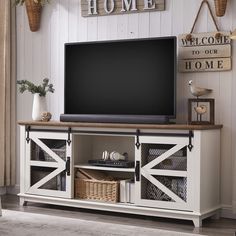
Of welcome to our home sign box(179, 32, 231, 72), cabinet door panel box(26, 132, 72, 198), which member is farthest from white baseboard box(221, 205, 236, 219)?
cabinet door panel box(26, 132, 72, 198)

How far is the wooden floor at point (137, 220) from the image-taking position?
12.8ft

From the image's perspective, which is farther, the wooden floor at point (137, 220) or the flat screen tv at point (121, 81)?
the flat screen tv at point (121, 81)

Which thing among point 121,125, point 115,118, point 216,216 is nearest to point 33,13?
point 115,118

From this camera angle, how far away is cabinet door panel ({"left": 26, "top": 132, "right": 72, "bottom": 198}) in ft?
14.9

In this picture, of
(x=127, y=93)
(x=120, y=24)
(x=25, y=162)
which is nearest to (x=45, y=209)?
(x=25, y=162)

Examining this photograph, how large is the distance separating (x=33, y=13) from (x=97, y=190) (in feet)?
5.94

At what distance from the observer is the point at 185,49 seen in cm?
446

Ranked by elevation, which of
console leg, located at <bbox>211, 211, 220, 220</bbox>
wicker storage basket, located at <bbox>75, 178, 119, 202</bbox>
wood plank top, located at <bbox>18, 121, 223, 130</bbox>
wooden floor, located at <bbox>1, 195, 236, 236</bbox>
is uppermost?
wood plank top, located at <bbox>18, 121, 223, 130</bbox>

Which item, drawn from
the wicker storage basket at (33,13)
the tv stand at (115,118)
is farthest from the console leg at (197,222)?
the wicker storage basket at (33,13)

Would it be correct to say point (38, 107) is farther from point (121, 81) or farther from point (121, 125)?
point (121, 125)

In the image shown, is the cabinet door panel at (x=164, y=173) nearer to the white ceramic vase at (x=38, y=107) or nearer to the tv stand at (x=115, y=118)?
the tv stand at (x=115, y=118)

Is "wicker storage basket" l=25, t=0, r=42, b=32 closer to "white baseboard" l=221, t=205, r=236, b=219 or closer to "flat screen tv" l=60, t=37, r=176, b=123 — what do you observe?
"flat screen tv" l=60, t=37, r=176, b=123

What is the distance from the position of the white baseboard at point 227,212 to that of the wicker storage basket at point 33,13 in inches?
94.3

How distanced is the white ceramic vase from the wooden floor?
77cm
